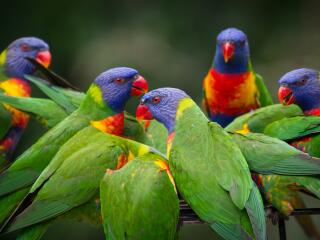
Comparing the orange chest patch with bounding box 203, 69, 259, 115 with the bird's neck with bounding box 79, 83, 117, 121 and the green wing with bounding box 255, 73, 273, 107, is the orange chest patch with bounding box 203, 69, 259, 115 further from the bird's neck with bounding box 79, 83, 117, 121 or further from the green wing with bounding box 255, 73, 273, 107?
the bird's neck with bounding box 79, 83, 117, 121

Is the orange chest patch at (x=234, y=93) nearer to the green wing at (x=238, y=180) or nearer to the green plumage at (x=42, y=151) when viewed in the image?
the green plumage at (x=42, y=151)

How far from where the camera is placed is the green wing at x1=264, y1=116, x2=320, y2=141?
2754 mm

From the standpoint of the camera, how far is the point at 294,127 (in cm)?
280

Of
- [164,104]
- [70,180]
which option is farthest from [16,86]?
[70,180]

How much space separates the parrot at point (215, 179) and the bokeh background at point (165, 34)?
3.24m

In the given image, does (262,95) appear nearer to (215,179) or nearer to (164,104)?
(164,104)

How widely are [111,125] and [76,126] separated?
160 millimetres

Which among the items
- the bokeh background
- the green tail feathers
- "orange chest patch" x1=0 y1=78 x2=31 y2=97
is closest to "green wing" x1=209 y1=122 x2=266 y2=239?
the green tail feathers

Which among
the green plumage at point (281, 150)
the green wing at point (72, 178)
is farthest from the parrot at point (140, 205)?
the green plumage at point (281, 150)

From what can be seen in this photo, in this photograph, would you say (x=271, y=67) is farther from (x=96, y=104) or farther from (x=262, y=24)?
(x=96, y=104)

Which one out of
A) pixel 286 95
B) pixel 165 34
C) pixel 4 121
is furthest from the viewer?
pixel 165 34

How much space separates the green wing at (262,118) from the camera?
9.97ft

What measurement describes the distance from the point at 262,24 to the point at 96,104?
131 inches

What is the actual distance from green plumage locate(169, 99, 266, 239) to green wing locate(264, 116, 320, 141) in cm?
44
